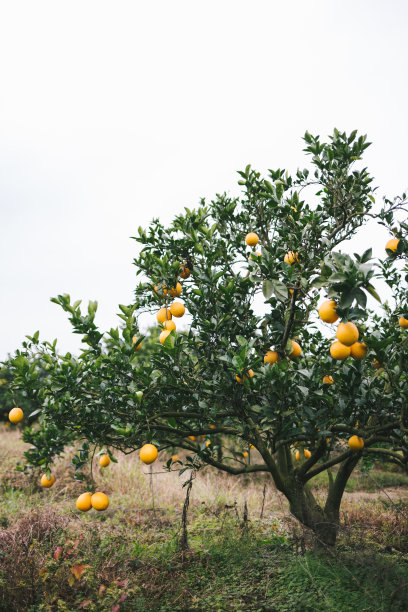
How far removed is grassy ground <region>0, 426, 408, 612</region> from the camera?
106 inches

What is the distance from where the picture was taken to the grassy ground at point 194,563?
2.71m

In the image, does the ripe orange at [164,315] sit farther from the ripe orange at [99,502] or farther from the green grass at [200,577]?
the green grass at [200,577]

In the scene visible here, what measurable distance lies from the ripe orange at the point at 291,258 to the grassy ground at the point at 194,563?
6.51 ft

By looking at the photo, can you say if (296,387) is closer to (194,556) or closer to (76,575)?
(76,575)

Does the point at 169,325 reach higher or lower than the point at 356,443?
higher

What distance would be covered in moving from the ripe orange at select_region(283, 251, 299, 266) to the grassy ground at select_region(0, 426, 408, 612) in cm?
198

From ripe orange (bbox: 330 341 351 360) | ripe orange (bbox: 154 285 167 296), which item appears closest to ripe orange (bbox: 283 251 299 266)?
ripe orange (bbox: 330 341 351 360)

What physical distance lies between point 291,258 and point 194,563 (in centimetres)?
303

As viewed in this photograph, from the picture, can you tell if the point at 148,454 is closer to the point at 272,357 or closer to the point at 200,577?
the point at 272,357

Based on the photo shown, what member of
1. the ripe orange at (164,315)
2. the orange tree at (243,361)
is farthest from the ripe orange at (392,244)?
the ripe orange at (164,315)

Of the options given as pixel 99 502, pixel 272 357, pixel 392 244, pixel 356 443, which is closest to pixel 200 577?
pixel 99 502

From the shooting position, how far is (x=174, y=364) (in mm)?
2641

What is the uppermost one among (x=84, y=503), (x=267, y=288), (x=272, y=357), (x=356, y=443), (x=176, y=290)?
(x=176, y=290)

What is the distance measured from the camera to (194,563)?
3670 mm
